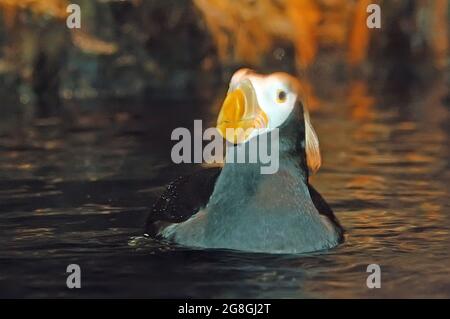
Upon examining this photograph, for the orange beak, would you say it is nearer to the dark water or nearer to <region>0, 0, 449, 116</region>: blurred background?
A: the dark water

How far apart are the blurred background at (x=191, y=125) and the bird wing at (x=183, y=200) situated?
161mm

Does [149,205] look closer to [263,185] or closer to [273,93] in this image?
[263,185]

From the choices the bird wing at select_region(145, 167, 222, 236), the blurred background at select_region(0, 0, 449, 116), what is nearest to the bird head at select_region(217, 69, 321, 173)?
the bird wing at select_region(145, 167, 222, 236)

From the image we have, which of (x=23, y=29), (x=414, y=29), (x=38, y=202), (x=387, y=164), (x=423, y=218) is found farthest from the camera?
(x=414, y=29)

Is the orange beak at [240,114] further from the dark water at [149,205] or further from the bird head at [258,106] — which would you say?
the dark water at [149,205]

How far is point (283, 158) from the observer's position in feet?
20.1

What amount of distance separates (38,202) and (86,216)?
667 millimetres

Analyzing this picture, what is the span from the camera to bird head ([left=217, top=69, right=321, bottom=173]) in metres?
5.93

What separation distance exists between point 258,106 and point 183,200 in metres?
0.85

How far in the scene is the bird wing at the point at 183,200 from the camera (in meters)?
6.42

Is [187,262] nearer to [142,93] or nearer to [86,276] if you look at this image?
[86,276]

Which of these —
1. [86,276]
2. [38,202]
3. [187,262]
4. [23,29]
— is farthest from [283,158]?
[23,29]

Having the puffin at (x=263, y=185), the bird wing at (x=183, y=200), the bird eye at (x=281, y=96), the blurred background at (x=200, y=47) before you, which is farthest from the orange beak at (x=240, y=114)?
the blurred background at (x=200, y=47)

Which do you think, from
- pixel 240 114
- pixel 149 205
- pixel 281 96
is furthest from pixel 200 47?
Answer: pixel 240 114
